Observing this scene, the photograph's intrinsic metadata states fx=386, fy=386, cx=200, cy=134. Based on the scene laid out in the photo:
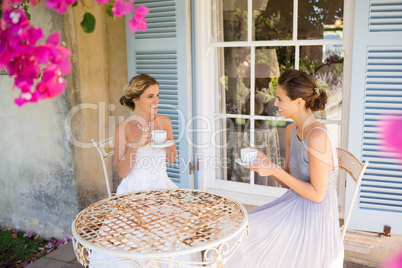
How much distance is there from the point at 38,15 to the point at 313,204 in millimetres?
2542

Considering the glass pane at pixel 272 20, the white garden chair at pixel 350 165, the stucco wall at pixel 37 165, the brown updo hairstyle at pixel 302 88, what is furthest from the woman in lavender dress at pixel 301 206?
the stucco wall at pixel 37 165

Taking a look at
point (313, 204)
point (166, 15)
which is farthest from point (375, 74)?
point (166, 15)

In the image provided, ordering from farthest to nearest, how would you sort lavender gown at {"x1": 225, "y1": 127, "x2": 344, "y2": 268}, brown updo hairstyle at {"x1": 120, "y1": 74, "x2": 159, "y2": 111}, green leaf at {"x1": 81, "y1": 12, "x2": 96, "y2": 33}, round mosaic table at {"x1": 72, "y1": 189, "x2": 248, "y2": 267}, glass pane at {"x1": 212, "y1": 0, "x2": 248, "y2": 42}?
glass pane at {"x1": 212, "y1": 0, "x2": 248, "y2": 42} → brown updo hairstyle at {"x1": 120, "y1": 74, "x2": 159, "y2": 111} → lavender gown at {"x1": 225, "y1": 127, "x2": 344, "y2": 268} → round mosaic table at {"x1": 72, "y1": 189, "x2": 248, "y2": 267} → green leaf at {"x1": 81, "y1": 12, "x2": 96, "y2": 33}

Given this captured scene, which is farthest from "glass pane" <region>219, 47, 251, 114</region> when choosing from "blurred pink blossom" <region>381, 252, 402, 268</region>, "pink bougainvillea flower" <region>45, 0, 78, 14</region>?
"blurred pink blossom" <region>381, 252, 402, 268</region>

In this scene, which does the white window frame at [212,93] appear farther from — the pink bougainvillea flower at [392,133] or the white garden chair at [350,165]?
the pink bougainvillea flower at [392,133]

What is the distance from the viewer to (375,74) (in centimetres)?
281

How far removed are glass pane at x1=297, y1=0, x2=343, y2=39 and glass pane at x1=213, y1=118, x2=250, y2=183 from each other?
3.15ft

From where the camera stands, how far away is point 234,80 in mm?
3621

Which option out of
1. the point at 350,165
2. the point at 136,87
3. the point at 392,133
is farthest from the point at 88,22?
the point at 136,87

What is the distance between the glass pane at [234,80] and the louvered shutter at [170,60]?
15.6 inches

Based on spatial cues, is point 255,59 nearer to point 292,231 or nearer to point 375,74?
point 375,74

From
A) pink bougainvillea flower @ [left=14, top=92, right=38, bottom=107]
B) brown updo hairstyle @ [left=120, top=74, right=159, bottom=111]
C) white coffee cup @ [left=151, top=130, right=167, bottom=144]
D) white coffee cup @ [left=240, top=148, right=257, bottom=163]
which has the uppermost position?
pink bougainvillea flower @ [left=14, top=92, right=38, bottom=107]

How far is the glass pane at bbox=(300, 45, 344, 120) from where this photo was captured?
10.8 feet

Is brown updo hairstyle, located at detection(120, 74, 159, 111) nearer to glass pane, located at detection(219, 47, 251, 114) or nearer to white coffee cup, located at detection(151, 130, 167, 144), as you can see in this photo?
Result: white coffee cup, located at detection(151, 130, 167, 144)
